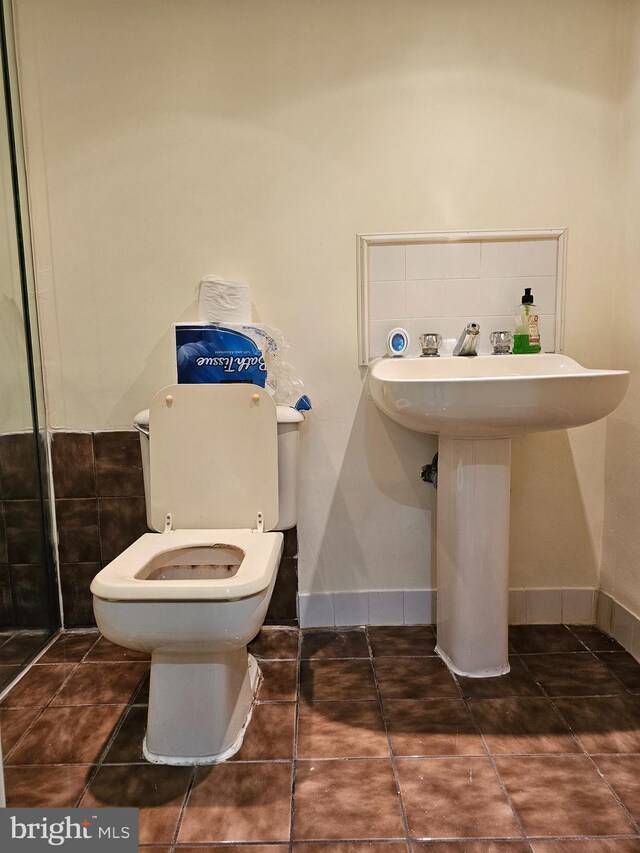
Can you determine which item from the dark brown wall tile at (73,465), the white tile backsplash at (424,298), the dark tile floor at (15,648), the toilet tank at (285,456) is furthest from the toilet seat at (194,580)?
the white tile backsplash at (424,298)

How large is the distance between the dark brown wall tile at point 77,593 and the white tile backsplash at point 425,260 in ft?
4.55

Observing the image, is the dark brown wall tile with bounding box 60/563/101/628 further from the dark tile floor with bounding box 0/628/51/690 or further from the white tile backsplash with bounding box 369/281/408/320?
the white tile backsplash with bounding box 369/281/408/320

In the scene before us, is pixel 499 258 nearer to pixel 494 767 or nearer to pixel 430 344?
pixel 430 344

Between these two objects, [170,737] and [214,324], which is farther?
[214,324]

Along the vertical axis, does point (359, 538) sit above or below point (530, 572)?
above

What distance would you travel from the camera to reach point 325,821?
1.16 meters

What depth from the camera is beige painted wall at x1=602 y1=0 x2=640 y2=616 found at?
5.70ft

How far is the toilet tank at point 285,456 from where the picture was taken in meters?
1.71

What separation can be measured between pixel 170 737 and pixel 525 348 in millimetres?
1404

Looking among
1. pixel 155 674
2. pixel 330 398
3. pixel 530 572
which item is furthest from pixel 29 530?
pixel 530 572

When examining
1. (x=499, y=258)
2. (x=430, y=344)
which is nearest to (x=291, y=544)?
(x=430, y=344)

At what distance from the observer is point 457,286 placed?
1859 millimetres

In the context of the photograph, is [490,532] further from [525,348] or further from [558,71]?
[558,71]

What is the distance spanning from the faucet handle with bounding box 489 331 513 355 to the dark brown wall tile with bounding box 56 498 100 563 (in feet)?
4.46
